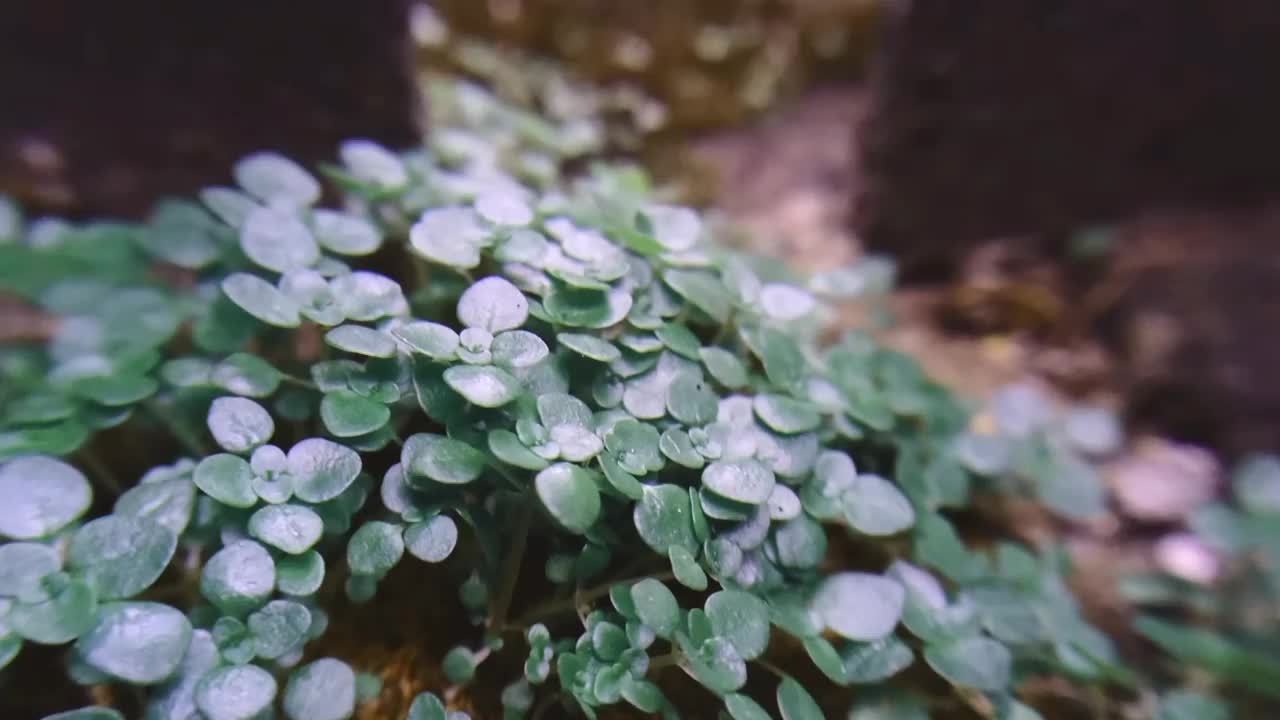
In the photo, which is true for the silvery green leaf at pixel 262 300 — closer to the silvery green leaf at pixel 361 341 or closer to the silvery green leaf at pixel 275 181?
the silvery green leaf at pixel 361 341

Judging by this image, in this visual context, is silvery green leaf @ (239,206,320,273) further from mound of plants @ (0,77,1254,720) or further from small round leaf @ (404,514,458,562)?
small round leaf @ (404,514,458,562)

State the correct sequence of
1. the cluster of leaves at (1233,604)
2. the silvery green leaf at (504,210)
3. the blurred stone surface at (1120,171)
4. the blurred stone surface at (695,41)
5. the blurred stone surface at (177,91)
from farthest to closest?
the blurred stone surface at (695,41) < the blurred stone surface at (1120,171) < the blurred stone surface at (177,91) < the cluster of leaves at (1233,604) < the silvery green leaf at (504,210)

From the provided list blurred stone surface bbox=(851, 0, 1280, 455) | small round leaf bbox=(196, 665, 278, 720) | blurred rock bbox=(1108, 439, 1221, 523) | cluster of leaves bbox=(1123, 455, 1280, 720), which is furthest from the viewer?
blurred stone surface bbox=(851, 0, 1280, 455)

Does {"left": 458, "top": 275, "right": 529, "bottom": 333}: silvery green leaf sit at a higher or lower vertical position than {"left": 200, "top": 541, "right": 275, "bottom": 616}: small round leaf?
higher

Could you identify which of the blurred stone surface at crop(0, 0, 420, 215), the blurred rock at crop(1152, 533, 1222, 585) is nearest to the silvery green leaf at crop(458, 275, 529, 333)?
the blurred stone surface at crop(0, 0, 420, 215)

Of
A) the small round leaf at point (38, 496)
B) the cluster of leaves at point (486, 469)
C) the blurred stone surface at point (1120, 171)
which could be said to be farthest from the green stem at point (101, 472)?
the blurred stone surface at point (1120, 171)

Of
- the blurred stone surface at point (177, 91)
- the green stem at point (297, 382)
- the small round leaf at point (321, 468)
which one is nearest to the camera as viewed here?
the small round leaf at point (321, 468)

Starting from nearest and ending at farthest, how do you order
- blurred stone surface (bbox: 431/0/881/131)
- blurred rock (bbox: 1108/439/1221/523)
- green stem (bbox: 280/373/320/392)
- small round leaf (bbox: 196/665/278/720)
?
small round leaf (bbox: 196/665/278/720) < green stem (bbox: 280/373/320/392) < blurred rock (bbox: 1108/439/1221/523) < blurred stone surface (bbox: 431/0/881/131)

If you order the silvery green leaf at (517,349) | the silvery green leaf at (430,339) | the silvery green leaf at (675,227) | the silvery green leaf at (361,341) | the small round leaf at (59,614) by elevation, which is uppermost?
the silvery green leaf at (675,227)
